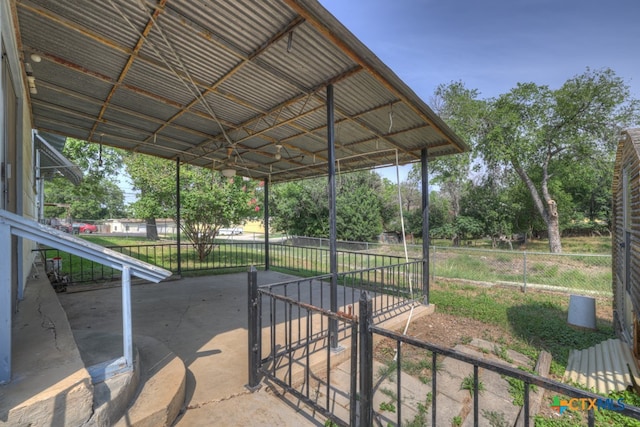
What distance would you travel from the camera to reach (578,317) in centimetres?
520

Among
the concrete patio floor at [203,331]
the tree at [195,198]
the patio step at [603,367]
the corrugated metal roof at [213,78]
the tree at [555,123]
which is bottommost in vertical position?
the patio step at [603,367]

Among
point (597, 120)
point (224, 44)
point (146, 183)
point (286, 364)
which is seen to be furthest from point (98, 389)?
point (597, 120)

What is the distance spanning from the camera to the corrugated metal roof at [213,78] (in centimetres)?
260

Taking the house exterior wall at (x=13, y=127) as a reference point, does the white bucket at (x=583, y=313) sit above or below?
below

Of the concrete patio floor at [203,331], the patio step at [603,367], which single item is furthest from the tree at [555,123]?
the concrete patio floor at [203,331]

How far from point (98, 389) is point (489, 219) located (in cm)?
2241

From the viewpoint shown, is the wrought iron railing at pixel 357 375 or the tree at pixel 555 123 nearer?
the wrought iron railing at pixel 357 375

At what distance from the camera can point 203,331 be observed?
4.14 m

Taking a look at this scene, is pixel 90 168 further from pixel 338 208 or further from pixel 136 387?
pixel 136 387

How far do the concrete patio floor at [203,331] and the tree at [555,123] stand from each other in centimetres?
1583

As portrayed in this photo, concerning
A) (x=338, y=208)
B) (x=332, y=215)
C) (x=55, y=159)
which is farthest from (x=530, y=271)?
(x=55, y=159)

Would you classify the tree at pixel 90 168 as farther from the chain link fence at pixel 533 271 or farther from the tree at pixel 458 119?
the tree at pixel 458 119

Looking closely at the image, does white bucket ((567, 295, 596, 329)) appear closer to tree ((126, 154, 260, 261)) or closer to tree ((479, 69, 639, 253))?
tree ((126, 154, 260, 261))

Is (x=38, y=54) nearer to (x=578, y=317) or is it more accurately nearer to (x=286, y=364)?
(x=286, y=364)
